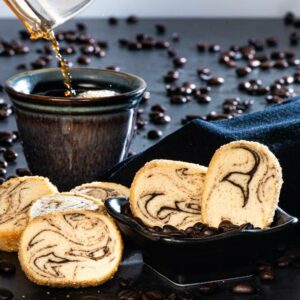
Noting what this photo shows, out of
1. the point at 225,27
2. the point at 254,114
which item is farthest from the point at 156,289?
the point at 225,27

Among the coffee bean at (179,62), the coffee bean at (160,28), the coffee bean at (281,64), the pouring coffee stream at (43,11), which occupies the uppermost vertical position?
the pouring coffee stream at (43,11)

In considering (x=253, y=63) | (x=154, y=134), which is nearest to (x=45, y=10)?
(x=154, y=134)

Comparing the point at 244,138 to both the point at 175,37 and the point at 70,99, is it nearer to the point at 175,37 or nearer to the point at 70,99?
the point at 70,99

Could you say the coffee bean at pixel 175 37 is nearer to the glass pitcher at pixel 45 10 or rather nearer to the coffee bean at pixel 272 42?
→ the coffee bean at pixel 272 42

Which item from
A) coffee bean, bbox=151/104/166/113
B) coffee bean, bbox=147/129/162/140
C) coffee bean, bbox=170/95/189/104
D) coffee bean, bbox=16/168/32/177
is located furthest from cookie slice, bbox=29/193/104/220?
coffee bean, bbox=170/95/189/104

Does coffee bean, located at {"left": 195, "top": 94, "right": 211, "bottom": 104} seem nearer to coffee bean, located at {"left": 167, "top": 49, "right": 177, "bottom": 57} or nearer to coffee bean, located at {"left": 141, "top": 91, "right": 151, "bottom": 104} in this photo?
coffee bean, located at {"left": 141, "top": 91, "right": 151, "bottom": 104}

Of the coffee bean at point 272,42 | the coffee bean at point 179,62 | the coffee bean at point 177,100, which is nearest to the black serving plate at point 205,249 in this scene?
the coffee bean at point 177,100
